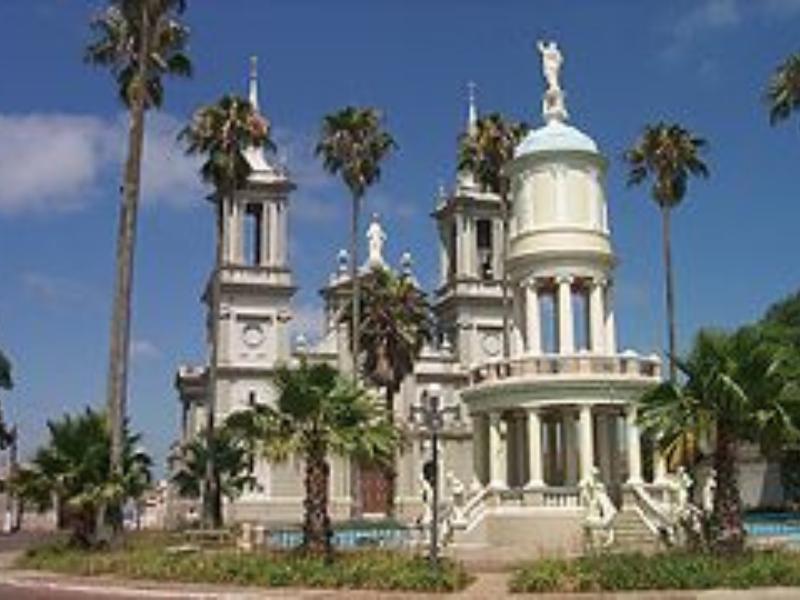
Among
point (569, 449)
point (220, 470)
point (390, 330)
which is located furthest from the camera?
point (390, 330)

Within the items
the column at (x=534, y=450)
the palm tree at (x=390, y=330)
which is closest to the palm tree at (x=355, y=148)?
the palm tree at (x=390, y=330)

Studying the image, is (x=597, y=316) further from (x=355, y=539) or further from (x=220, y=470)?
(x=220, y=470)

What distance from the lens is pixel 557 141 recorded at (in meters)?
41.1

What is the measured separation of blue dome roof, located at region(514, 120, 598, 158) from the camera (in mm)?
40938

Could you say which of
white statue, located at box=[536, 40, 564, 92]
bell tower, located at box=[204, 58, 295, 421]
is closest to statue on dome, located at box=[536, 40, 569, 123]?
white statue, located at box=[536, 40, 564, 92]

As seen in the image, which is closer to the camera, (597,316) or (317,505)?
(317,505)

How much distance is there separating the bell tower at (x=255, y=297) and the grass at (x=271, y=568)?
35978mm

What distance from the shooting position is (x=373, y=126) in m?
58.0

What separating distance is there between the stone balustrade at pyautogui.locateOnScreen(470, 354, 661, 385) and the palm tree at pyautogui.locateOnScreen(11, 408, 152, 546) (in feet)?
40.5

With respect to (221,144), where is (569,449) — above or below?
below

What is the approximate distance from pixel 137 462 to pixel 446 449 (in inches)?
1405

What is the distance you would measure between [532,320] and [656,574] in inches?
661

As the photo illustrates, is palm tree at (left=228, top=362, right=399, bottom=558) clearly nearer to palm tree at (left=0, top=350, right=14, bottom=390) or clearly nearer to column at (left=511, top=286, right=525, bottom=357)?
column at (left=511, top=286, right=525, bottom=357)

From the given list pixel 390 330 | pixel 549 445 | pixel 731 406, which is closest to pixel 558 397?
pixel 549 445
